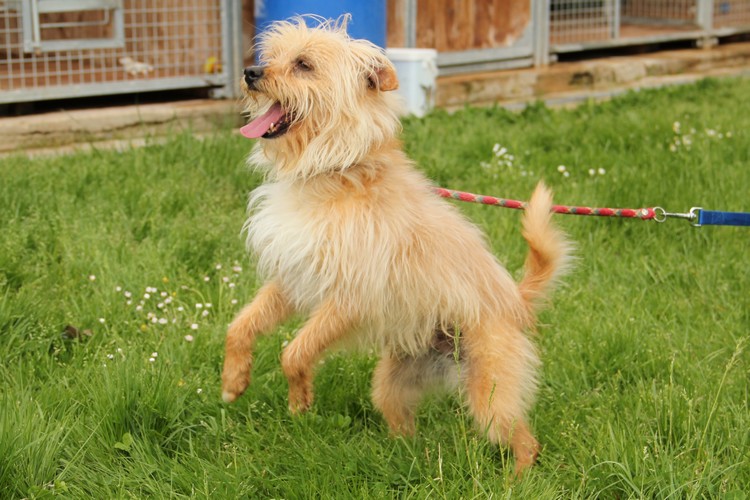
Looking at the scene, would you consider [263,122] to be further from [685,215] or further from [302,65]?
[685,215]

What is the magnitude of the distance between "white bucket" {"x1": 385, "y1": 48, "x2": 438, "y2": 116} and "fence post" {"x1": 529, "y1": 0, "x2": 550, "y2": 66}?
7.42 feet

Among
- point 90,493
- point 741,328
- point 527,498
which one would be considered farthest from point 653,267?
point 90,493

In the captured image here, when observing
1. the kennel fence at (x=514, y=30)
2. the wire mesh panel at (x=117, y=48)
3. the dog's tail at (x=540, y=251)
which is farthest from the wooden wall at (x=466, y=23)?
the dog's tail at (x=540, y=251)

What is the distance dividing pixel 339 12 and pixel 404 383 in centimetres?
438

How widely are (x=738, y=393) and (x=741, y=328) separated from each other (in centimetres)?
72

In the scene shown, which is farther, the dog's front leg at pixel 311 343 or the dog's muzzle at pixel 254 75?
the dog's muzzle at pixel 254 75

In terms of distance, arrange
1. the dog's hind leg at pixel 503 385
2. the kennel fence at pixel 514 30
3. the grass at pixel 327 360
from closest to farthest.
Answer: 1. the grass at pixel 327 360
2. the dog's hind leg at pixel 503 385
3. the kennel fence at pixel 514 30

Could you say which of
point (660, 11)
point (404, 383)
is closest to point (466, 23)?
point (660, 11)

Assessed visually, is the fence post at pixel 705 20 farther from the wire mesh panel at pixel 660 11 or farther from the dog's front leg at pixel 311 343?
the dog's front leg at pixel 311 343

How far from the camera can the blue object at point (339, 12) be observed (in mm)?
7207

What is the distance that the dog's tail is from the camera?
3408 millimetres

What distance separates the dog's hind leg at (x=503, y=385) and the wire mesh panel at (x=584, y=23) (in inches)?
308

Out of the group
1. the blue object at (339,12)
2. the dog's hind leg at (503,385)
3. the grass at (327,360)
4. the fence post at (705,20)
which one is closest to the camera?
the grass at (327,360)

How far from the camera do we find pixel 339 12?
7273 millimetres
